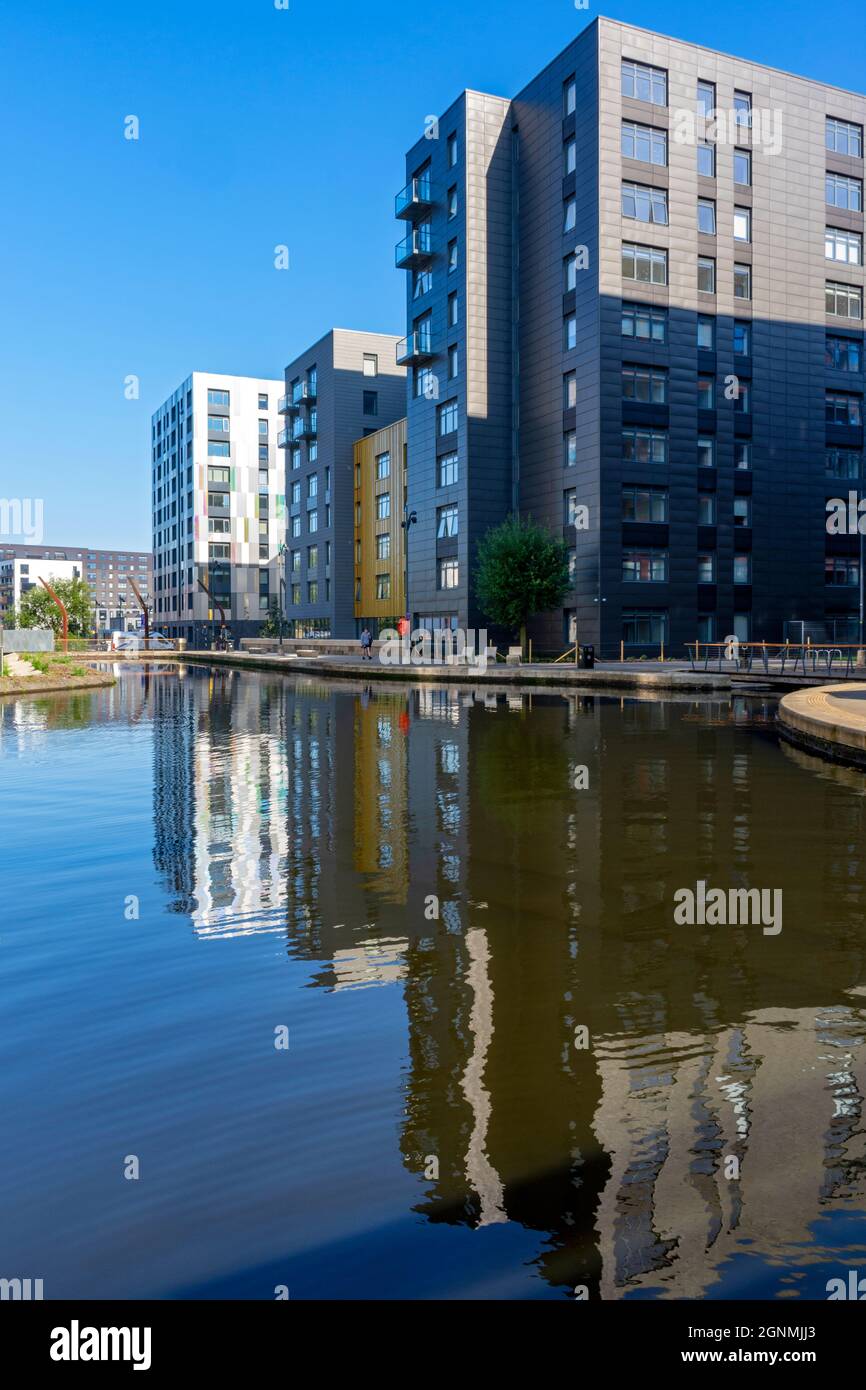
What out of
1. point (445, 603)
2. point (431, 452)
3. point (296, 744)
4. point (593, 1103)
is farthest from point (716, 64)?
point (593, 1103)

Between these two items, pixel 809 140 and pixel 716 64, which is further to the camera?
pixel 809 140

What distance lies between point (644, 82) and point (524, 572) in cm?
2547

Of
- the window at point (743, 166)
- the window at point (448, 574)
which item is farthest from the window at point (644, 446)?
the window at point (743, 166)

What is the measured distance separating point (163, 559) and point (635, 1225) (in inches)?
5520

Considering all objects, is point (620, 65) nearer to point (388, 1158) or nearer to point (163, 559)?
point (388, 1158)

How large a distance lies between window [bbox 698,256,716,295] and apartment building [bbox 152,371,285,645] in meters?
68.9

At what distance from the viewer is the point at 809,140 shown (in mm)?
57250

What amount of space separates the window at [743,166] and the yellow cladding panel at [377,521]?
87.7ft

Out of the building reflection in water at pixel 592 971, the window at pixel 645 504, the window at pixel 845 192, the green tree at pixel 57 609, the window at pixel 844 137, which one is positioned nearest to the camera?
the building reflection in water at pixel 592 971

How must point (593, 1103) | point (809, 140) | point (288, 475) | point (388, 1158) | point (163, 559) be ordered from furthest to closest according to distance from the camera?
point (163, 559) < point (288, 475) < point (809, 140) < point (593, 1103) < point (388, 1158)

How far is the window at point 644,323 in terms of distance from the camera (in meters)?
51.1

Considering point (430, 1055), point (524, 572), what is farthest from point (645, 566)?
point (430, 1055)

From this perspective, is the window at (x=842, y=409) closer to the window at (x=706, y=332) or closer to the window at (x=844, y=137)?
the window at (x=706, y=332)

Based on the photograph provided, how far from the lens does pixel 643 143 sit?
5150 cm
